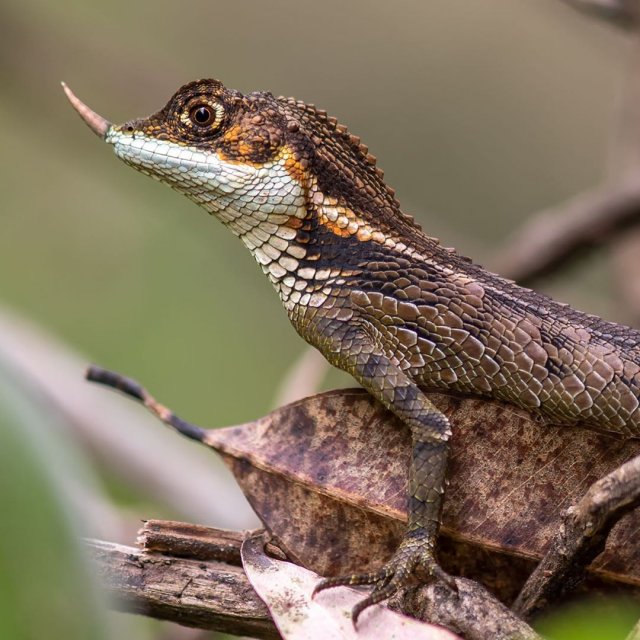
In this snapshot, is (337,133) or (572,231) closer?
(337,133)

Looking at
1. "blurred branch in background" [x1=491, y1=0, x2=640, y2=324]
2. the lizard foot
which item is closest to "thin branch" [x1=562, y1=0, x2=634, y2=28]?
"blurred branch in background" [x1=491, y1=0, x2=640, y2=324]

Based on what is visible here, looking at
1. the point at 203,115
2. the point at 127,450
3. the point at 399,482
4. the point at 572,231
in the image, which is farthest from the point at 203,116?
the point at 127,450

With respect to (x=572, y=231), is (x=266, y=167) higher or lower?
lower

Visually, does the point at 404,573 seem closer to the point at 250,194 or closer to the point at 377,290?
the point at 377,290

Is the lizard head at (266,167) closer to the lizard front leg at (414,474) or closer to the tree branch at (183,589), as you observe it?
→ the lizard front leg at (414,474)

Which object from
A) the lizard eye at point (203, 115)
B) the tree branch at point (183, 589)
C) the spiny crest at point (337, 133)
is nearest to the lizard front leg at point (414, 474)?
the tree branch at point (183, 589)

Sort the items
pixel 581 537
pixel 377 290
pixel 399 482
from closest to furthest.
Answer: pixel 581 537 < pixel 399 482 < pixel 377 290

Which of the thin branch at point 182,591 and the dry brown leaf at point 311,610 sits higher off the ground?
the dry brown leaf at point 311,610

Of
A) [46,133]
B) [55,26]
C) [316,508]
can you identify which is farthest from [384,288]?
[46,133]
